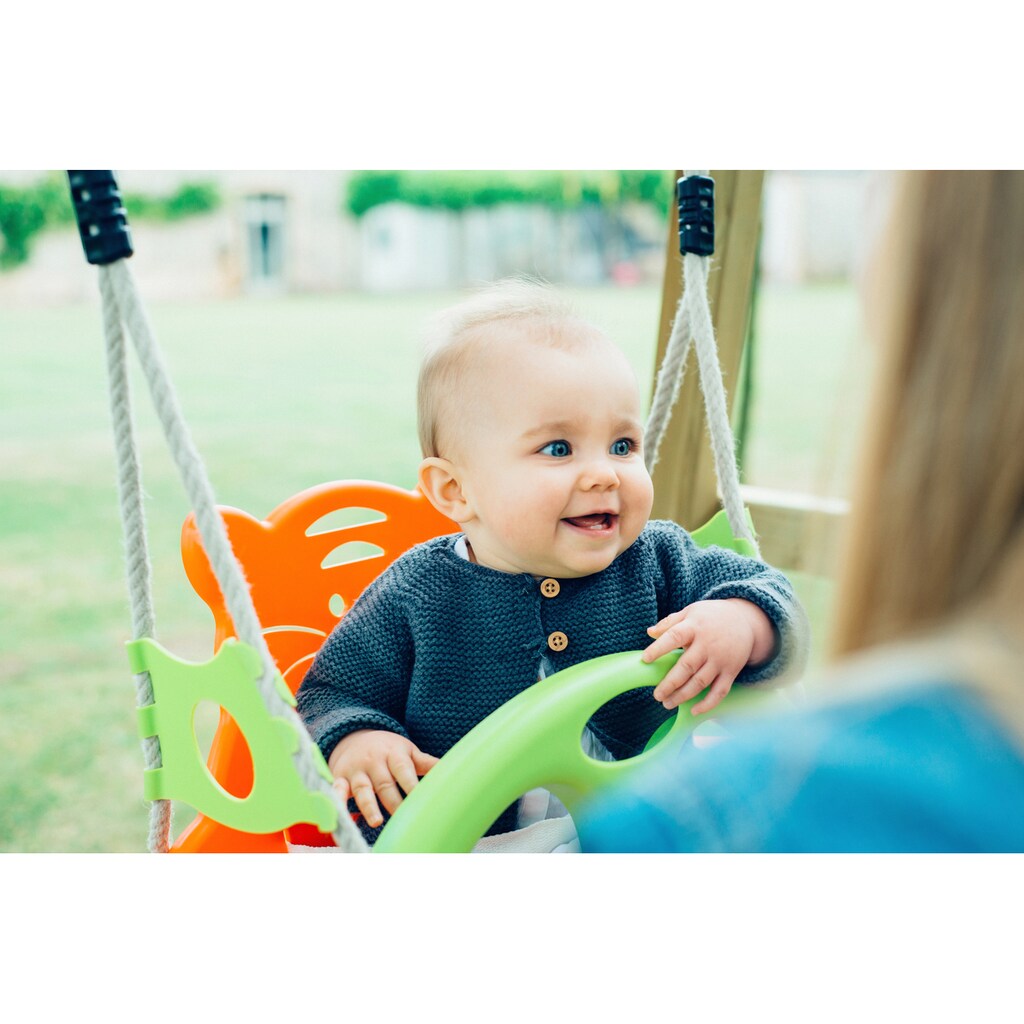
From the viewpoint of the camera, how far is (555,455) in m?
0.96

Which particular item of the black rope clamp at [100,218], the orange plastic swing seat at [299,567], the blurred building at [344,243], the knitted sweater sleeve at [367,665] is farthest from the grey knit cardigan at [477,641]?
the blurred building at [344,243]

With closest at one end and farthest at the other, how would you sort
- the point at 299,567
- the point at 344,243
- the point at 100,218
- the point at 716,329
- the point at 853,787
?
the point at 853,787, the point at 100,218, the point at 299,567, the point at 716,329, the point at 344,243

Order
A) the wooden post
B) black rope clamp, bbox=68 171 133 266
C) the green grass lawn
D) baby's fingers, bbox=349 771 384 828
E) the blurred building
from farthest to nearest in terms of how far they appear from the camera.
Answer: the blurred building < the green grass lawn < the wooden post < baby's fingers, bbox=349 771 384 828 < black rope clamp, bbox=68 171 133 266

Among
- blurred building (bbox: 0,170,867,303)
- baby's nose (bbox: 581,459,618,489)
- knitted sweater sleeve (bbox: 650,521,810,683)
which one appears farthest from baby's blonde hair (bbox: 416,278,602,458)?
blurred building (bbox: 0,170,867,303)

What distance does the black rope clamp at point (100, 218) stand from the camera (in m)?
0.68

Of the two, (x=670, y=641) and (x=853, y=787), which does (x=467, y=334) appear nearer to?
(x=670, y=641)

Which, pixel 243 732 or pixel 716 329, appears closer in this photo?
pixel 243 732

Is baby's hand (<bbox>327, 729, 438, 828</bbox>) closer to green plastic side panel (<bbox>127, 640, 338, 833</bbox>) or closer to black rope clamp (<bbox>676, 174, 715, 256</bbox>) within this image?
green plastic side panel (<bbox>127, 640, 338, 833</bbox>)

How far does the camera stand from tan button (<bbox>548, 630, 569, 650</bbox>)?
0.97 m

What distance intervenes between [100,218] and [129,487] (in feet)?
0.62

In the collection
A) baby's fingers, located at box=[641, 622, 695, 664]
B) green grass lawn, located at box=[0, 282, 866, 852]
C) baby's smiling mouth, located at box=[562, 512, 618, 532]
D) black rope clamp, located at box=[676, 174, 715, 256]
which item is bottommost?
green grass lawn, located at box=[0, 282, 866, 852]

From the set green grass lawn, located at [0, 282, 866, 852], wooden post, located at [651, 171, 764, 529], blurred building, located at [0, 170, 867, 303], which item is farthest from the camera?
blurred building, located at [0, 170, 867, 303]

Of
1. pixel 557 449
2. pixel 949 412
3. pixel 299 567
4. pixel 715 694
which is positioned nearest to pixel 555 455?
pixel 557 449

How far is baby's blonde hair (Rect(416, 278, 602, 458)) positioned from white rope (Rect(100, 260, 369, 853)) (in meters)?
0.35
